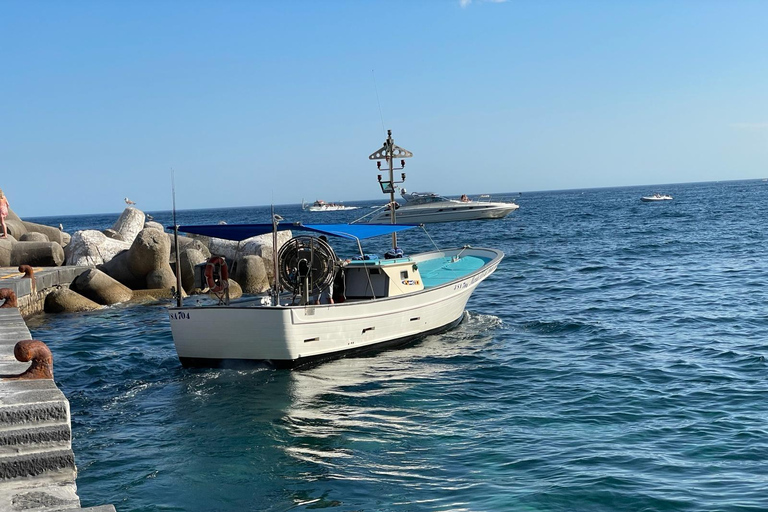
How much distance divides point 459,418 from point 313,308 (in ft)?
12.4

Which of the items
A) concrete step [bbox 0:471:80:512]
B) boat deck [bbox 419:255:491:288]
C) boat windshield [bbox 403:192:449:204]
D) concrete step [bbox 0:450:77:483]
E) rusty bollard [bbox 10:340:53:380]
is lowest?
concrete step [bbox 0:471:80:512]

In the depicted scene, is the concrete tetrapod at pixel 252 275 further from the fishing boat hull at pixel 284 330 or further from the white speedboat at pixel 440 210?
the white speedboat at pixel 440 210

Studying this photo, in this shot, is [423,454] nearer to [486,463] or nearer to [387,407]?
[486,463]

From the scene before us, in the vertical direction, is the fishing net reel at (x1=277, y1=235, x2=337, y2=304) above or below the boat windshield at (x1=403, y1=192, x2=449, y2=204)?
below

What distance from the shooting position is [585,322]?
17.1m

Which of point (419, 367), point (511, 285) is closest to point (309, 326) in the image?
point (419, 367)

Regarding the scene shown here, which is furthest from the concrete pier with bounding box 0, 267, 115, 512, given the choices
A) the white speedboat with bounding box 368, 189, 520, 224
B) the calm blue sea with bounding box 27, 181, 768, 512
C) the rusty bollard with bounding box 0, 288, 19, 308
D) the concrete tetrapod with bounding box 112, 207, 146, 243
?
the white speedboat with bounding box 368, 189, 520, 224

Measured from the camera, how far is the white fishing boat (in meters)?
12.8

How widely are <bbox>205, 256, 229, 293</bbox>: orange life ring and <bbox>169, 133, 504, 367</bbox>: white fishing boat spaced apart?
0.7 inches

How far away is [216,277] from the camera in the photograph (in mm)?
13609

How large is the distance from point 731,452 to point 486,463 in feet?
9.41

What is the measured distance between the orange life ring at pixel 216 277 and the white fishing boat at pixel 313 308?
18 millimetres

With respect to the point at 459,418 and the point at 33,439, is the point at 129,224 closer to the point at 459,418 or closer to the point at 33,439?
the point at 459,418

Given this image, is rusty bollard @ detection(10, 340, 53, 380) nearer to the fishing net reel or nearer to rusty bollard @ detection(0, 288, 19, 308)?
rusty bollard @ detection(0, 288, 19, 308)
